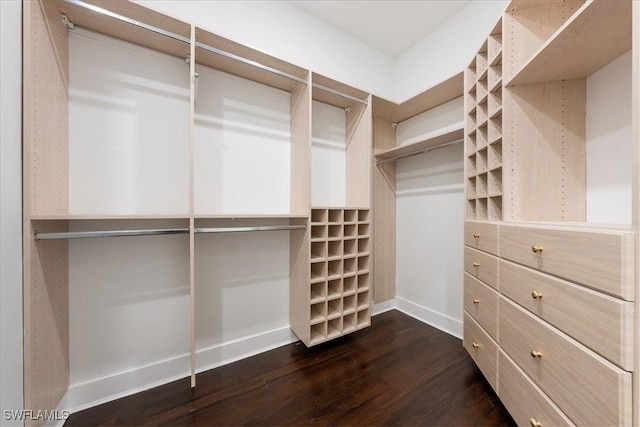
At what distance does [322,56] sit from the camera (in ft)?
7.41

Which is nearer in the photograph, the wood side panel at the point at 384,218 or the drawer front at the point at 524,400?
the drawer front at the point at 524,400

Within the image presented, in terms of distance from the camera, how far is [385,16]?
2.19 m

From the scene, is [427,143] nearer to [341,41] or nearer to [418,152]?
[418,152]

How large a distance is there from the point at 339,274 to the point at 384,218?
993mm

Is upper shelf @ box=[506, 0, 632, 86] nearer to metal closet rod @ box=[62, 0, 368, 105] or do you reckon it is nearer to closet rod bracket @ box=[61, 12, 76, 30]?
metal closet rod @ box=[62, 0, 368, 105]

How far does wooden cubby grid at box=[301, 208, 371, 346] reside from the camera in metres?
1.88

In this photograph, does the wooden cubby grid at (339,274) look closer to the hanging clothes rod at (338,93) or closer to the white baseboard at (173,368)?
the white baseboard at (173,368)

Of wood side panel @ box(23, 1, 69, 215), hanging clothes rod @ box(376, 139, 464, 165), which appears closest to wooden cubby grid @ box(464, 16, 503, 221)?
hanging clothes rod @ box(376, 139, 464, 165)

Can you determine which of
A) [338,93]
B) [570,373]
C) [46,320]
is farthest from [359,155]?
[46,320]

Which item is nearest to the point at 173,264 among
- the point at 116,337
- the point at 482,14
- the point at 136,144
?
the point at 116,337

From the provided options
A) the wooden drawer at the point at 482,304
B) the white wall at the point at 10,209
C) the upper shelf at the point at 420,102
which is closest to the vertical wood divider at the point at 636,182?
the wooden drawer at the point at 482,304

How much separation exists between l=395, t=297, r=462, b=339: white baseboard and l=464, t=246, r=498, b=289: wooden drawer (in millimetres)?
758

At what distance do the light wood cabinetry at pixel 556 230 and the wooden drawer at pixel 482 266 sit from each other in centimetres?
1

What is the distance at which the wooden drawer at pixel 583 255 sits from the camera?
69 centimetres
